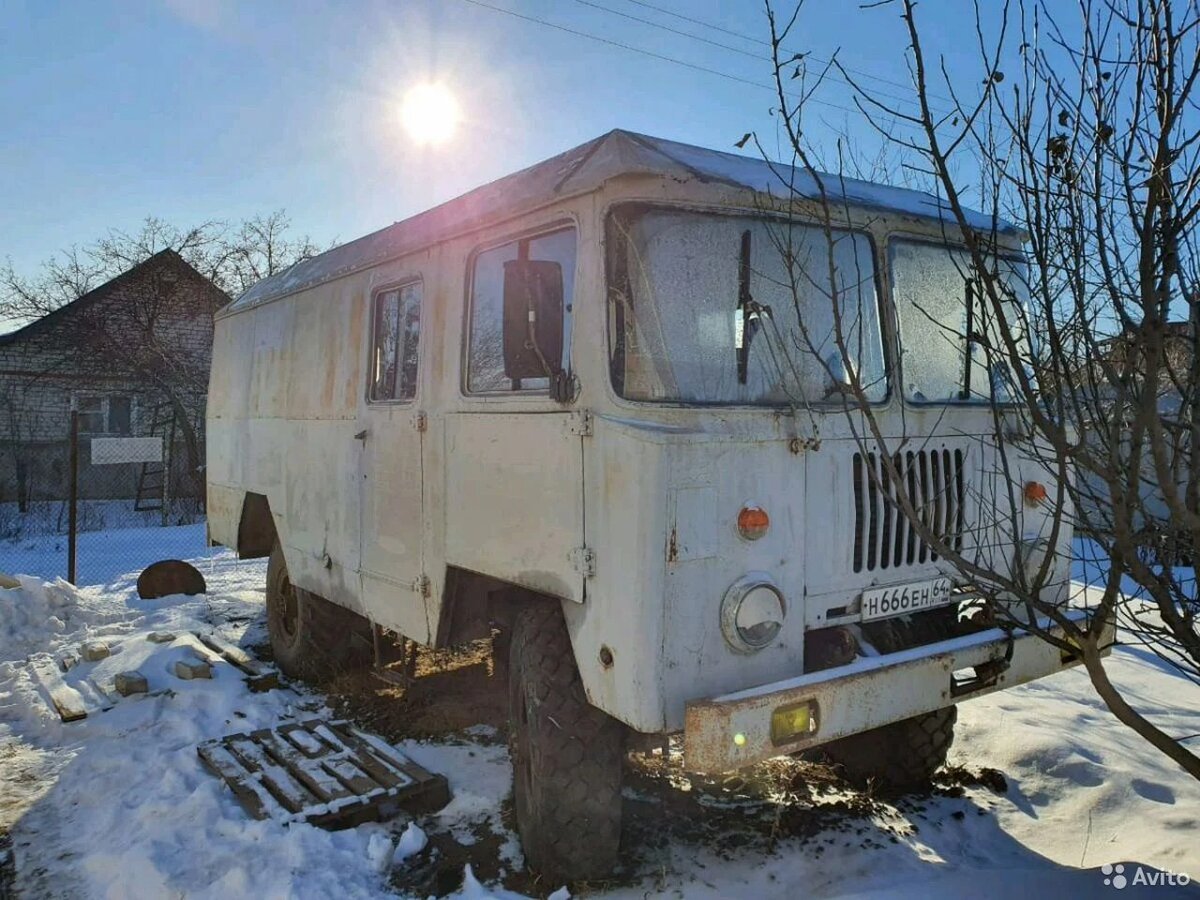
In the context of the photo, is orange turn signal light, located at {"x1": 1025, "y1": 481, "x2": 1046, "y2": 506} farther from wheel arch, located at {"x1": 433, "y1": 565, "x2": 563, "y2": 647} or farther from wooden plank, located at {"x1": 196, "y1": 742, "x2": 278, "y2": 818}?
wooden plank, located at {"x1": 196, "y1": 742, "x2": 278, "y2": 818}

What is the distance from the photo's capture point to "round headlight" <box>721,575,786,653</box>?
293 centimetres

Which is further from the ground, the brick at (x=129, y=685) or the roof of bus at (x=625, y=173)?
the roof of bus at (x=625, y=173)

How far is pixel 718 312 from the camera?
3184 millimetres

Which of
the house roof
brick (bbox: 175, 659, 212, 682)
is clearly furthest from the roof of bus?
the house roof

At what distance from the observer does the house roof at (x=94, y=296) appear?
63.3ft

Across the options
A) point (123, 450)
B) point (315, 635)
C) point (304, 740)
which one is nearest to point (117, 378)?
point (123, 450)

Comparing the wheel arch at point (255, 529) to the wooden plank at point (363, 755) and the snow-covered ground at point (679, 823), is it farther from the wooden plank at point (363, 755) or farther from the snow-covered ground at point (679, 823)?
the wooden plank at point (363, 755)

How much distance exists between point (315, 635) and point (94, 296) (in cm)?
1723

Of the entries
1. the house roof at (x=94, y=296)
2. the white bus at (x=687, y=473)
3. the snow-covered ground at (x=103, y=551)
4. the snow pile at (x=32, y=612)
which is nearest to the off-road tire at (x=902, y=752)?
the white bus at (x=687, y=473)

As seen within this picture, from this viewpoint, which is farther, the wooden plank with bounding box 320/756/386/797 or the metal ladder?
the metal ladder

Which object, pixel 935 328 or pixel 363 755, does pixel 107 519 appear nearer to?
pixel 363 755

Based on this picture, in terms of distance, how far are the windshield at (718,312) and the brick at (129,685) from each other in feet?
14.6

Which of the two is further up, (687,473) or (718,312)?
(718,312)

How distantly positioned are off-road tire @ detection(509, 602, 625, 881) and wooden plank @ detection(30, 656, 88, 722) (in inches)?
136
